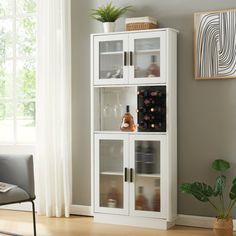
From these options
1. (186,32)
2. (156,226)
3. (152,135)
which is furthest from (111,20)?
(156,226)

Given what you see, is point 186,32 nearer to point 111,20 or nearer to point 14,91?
point 111,20

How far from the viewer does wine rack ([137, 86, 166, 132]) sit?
4.68m

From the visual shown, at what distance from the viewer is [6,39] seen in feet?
A: 18.7

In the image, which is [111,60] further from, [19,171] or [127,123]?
[19,171]

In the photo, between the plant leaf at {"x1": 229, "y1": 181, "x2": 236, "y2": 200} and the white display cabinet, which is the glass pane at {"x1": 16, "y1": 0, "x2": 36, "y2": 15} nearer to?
the white display cabinet

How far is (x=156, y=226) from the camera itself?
4.71m

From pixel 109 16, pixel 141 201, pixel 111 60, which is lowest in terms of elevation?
pixel 141 201

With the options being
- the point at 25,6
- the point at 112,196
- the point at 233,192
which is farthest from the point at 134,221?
the point at 25,6

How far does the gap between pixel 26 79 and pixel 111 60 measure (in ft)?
3.85

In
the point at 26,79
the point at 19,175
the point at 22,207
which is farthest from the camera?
the point at 26,79

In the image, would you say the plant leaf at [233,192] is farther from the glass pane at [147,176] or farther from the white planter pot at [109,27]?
the white planter pot at [109,27]

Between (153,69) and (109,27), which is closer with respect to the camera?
(153,69)

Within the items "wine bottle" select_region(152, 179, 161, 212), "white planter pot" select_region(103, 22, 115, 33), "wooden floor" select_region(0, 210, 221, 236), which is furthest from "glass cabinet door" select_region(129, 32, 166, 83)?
"wooden floor" select_region(0, 210, 221, 236)

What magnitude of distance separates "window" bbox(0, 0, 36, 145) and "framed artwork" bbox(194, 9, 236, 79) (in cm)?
180
